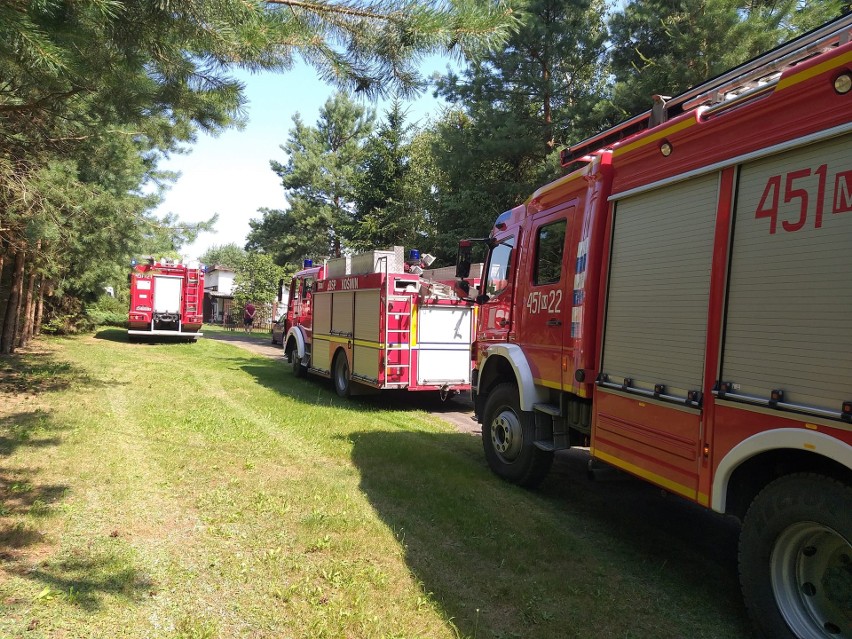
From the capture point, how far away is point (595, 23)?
52.5 ft

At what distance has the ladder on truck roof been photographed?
3266 mm

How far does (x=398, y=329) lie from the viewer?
9.81 meters

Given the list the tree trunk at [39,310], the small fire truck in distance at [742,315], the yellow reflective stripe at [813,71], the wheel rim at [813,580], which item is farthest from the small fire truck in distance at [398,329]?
the tree trunk at [39,310]

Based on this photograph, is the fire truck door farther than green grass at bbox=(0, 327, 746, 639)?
Yes

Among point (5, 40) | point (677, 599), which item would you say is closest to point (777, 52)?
point (677, 599)

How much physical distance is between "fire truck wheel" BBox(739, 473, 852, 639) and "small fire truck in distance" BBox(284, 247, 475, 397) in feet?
21.4

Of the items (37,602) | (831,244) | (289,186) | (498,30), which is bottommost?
(37,602)

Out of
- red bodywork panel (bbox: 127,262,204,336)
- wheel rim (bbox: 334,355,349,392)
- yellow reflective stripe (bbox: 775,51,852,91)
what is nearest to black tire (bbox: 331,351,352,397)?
wheel rim (bbox: 334,355,349,392)

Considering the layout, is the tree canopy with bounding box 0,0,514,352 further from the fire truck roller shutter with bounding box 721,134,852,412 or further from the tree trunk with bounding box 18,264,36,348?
the tree trunk with bounding box 18,264,36,348

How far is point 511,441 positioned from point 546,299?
1551mm

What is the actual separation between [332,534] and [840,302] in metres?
3.63

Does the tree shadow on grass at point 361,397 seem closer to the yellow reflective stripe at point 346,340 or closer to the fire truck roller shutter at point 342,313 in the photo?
the yellow reflective stripe at point 346,340

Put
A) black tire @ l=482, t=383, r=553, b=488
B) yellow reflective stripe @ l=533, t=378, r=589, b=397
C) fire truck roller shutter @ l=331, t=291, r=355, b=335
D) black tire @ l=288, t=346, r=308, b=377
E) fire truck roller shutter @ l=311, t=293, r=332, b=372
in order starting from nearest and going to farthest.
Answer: yellow reflective stripe @ l=533, t=378, r=589, b=397 → black tire @ l=482, t=383, r=553, b=488 → fire truck roller shutter @ l=331, t=291, r=355, b=335 → fire truck roller shutter @ l=311, t=293, r=332, b=372 → black tire @ l=288, t=346, r=308, b=377

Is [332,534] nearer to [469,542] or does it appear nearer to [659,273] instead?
[469,542]
